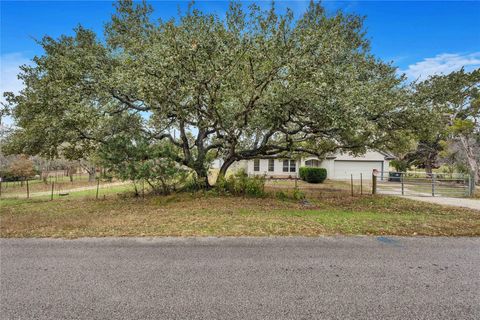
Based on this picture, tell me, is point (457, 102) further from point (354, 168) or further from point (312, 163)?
point (312, 163)

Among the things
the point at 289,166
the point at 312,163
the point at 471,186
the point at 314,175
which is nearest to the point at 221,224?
the point at 471,186

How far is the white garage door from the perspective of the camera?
2619 centimetres

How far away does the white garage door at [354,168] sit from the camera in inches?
1031

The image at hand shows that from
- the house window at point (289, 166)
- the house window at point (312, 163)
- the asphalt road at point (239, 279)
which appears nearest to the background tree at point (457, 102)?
the asphalt road at point (239, 279)

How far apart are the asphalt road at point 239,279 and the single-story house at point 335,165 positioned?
846 inches

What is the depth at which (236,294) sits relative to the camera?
2.99 metres

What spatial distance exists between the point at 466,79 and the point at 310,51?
13.5 meters

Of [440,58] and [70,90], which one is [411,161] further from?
[70,90]

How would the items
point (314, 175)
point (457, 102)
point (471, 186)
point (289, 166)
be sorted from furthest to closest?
point (289, 166) < point (314, 175) < point (457, 102) < point (471, 186)

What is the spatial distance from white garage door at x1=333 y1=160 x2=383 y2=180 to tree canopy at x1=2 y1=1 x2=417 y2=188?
15.3 meters

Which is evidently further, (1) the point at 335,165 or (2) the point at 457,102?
(1) the point at 335,165

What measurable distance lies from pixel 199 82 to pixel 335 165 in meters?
21.0

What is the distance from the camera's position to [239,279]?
11.1 feet

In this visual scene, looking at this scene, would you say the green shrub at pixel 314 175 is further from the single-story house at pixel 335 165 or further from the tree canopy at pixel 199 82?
the tree canopy at pixel 199 82
